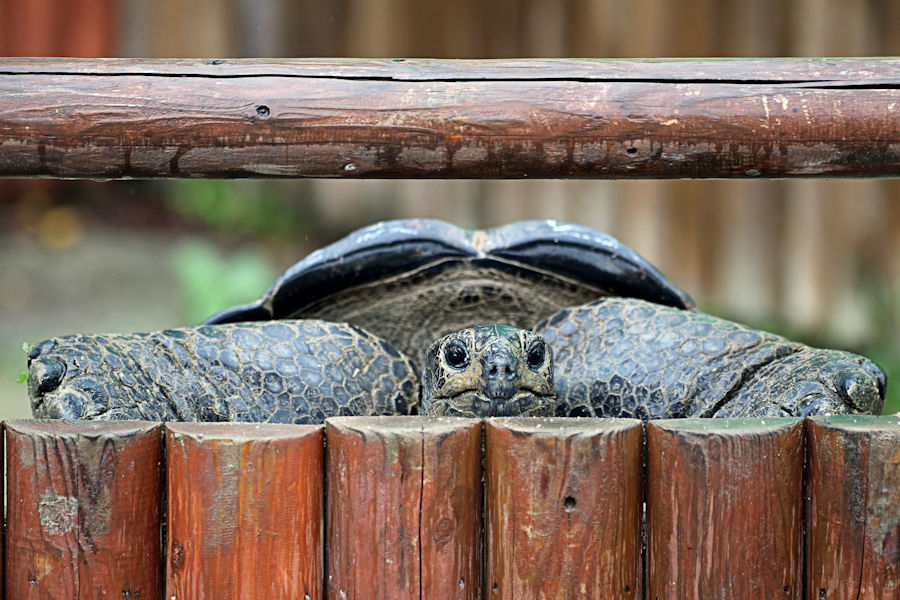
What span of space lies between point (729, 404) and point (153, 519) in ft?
5.70

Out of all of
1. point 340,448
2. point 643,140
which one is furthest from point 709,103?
point 340,448

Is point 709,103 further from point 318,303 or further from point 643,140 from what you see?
point 318,303

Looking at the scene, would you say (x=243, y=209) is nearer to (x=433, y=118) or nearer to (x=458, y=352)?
(x=458, y=352)

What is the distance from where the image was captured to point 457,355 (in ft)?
8.43

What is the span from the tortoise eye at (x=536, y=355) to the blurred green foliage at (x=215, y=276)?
6.08 metres

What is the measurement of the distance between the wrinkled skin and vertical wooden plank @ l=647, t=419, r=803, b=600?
79 centimetres

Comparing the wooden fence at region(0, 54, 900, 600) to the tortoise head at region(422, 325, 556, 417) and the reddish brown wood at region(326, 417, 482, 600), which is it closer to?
the reddish brown wood at region(326, 417, 482, 600)

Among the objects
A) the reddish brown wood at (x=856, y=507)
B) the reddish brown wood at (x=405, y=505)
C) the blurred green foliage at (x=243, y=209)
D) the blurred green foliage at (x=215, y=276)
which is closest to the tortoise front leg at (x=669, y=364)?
the reddish brown wood at (x=856, y=507)

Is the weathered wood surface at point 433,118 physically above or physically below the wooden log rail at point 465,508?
above

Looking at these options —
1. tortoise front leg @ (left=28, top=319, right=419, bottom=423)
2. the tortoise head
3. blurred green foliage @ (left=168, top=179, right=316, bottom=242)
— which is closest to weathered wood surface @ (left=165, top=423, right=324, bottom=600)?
the tortoise head

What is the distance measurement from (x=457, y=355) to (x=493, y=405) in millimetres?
156

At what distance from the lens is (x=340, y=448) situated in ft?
5.96

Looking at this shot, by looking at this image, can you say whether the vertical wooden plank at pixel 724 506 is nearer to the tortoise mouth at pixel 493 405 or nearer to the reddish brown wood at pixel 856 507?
the reddish brown wood at pixel 856 507

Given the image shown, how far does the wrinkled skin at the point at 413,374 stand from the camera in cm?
269
